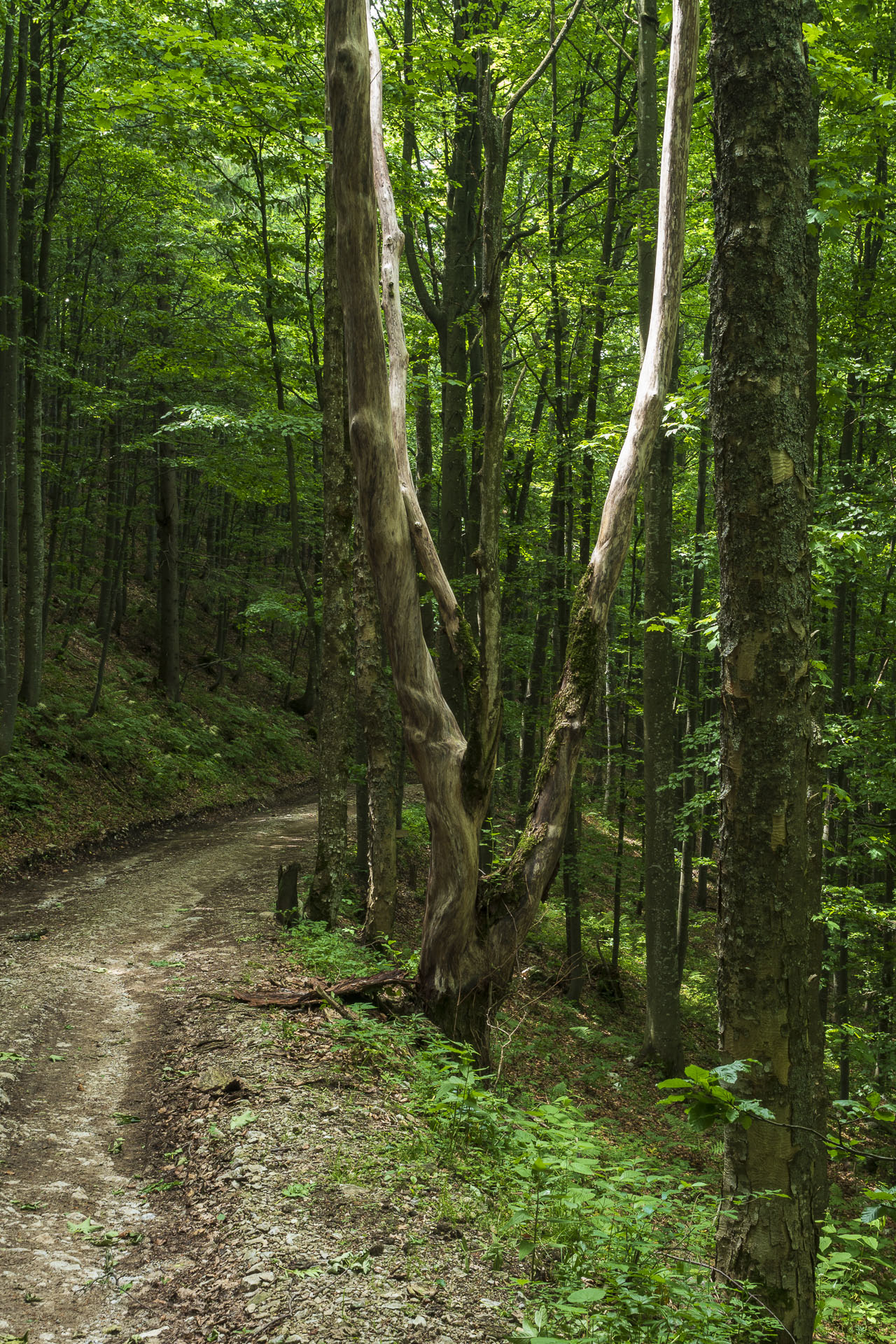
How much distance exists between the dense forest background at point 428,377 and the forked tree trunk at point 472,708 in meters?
0.82

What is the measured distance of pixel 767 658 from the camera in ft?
9.03

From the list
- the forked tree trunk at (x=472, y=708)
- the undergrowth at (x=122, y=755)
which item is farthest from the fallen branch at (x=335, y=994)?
the undergrowth at (x=122, y=755)

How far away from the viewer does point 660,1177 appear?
367cm

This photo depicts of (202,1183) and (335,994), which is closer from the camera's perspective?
(202,1183)

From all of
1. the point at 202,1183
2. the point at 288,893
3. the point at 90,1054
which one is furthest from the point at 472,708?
the point at 288,893

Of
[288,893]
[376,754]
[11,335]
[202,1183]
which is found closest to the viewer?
[202,1183]

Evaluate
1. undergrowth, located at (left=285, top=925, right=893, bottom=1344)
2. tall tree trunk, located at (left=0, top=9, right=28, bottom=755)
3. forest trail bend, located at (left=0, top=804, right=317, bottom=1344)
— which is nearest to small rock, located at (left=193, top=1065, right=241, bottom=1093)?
forest trail bend, located at (left=0, top=804, right=317, bottom=1344)

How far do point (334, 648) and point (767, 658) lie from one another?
6403mm

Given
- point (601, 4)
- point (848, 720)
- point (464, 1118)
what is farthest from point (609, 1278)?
point (601, 4)

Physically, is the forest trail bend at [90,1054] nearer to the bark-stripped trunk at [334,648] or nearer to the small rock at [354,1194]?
the small rock at [354,1194]

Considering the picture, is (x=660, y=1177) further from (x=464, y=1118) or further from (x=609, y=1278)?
(x=464, y=1118)

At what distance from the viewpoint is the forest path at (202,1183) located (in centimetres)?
301

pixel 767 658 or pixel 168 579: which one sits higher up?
pixel 168 579

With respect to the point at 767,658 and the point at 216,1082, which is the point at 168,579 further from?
the point at 767,658
